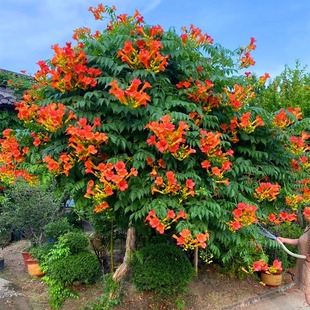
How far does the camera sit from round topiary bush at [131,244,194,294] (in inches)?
167

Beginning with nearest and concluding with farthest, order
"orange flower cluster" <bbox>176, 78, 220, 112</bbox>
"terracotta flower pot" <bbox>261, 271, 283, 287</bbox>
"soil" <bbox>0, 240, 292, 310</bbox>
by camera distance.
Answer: "orange flower cluster" <bbox>176, 78, 220, 112</bbox> → "soil" <bbox>0, 240, 292, 310</bbox> → "terracotta flower pot" <bbox>261, 271, 283, 287</bbox>

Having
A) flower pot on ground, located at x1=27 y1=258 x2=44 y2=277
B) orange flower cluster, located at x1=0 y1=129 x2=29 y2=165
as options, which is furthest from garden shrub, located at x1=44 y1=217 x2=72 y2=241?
orange flower cluster, located at x1=0 y1=129 x2=29 y2=165

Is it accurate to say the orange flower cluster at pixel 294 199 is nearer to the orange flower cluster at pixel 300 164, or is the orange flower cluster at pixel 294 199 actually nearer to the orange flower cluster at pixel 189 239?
the orange flower cluster at pixel 300 164

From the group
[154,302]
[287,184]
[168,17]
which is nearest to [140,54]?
[168,17]

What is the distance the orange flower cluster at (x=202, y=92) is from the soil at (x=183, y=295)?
253 centimetres

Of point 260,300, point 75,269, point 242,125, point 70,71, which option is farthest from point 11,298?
point 242,125

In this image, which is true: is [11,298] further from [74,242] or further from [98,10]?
[98,10]

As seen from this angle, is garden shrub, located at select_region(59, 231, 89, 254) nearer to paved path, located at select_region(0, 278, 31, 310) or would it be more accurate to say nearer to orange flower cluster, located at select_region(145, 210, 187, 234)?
paved path, located at select_region(0, 278, 31, 310)

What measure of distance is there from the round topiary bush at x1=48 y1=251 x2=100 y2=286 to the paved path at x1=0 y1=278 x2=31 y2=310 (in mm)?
494

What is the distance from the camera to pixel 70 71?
10.8 feet

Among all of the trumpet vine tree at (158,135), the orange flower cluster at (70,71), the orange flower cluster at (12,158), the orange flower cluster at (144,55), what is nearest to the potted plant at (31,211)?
the orange flower cluster at (12,158)

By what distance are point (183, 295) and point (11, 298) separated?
2442mm

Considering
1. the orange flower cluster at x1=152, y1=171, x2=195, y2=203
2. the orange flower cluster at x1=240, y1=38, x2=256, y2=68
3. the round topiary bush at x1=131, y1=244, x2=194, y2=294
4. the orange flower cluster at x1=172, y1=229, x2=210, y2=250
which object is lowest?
the round topiary bush at x1=131, y1=244, x2=194, y2=294

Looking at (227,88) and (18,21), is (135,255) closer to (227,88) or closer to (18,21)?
(227,88)
